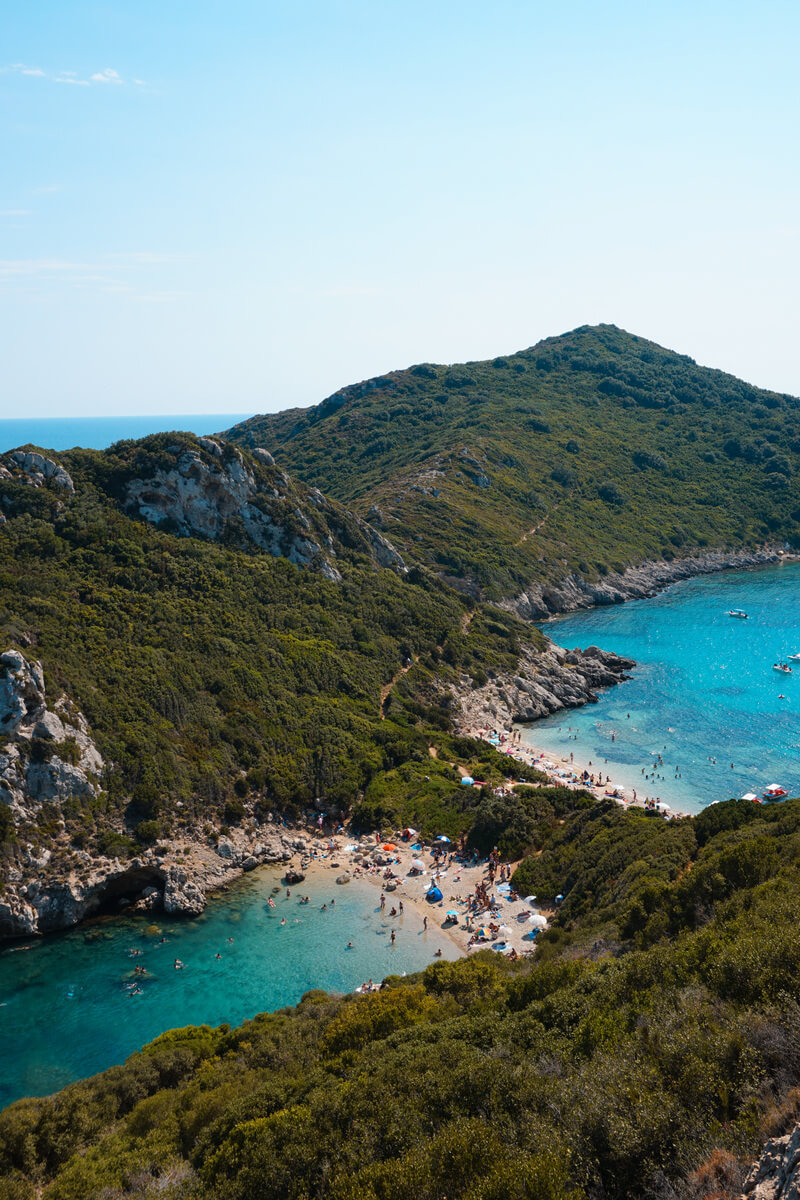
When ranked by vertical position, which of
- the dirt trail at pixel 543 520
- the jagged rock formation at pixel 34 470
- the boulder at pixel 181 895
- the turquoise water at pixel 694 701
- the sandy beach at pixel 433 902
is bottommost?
the sandy beach at pixel 433 902

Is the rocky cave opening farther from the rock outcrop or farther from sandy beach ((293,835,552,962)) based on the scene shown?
the rock outcrop

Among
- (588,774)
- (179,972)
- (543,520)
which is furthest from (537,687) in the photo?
(543,520)

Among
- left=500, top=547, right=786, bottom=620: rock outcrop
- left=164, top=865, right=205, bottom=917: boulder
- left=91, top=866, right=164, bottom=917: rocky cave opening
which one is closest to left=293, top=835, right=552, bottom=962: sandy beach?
left=164, top=865, right=205, bottom=917: boulder

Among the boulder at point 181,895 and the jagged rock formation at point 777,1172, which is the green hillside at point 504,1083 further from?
the boulder at point 181,895

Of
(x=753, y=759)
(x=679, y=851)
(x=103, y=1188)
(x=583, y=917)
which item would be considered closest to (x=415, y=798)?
(x=583, y=917)

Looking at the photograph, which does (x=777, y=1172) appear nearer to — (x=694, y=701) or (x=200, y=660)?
(x=200, y=660)

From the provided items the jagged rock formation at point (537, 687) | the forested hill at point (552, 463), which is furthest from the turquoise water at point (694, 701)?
the forested hill at point (552, 463)

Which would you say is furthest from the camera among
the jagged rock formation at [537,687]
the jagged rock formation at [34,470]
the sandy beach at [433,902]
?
the jagged rock formation at [537,687]
